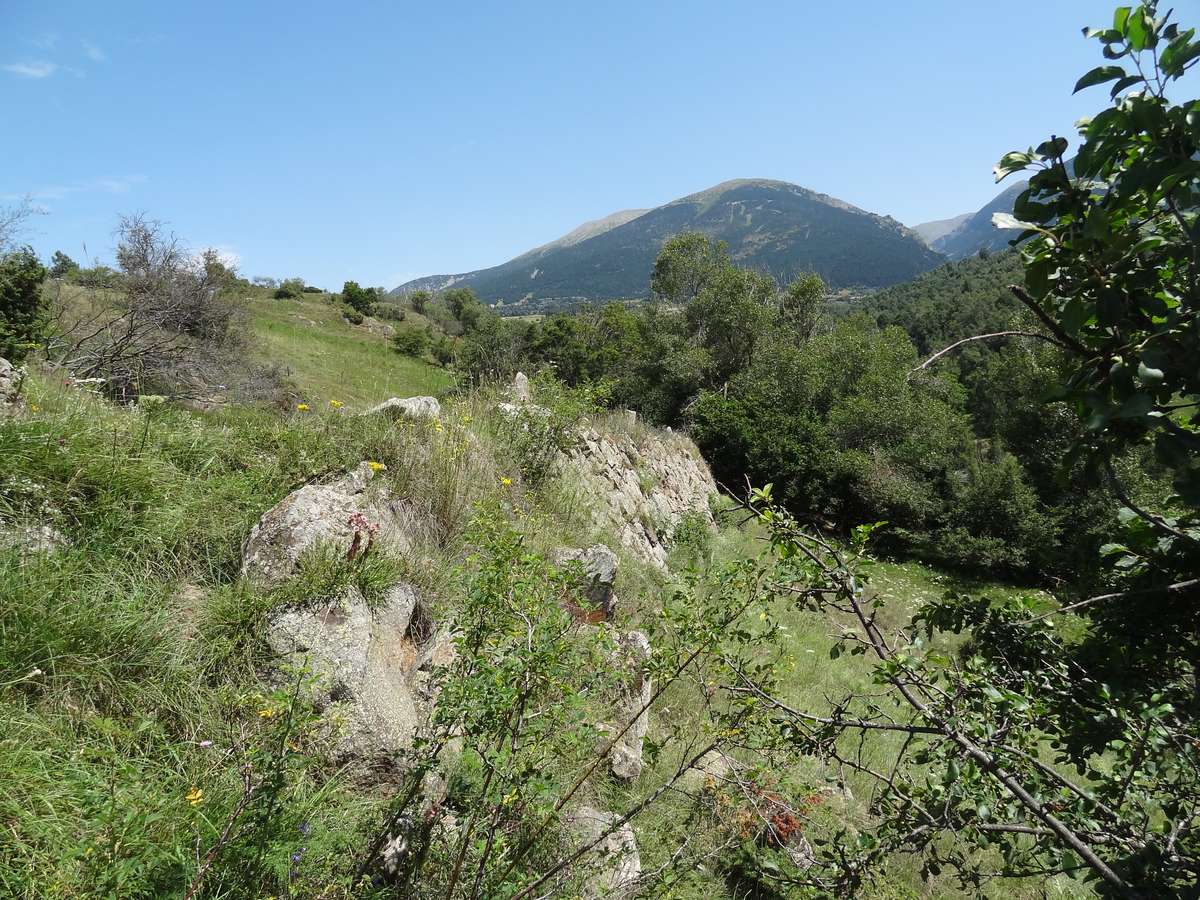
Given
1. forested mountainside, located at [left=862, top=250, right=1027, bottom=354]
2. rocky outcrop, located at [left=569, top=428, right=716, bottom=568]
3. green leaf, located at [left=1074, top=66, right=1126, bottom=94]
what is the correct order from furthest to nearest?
forested mountainside, located at [left=862, top=250, right=1027, bottom=354] → rocky outcrop, located at [left=569, top=428, right=716, bottom=568] → green leaf, located at [left=1074, top=66, right=1126, bottom=94]

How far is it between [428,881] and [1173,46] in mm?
2945

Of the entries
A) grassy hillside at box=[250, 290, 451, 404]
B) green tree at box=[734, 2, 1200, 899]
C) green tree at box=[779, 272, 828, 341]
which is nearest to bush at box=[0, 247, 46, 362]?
→ grassy hillside at box=[250, 290, 451, 404]

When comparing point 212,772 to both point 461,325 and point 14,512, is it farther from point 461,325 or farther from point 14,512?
point 461,325

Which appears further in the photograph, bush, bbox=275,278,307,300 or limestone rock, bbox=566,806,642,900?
bush, bbox=275,278,307,300

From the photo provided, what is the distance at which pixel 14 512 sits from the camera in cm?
268

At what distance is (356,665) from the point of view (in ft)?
8.76

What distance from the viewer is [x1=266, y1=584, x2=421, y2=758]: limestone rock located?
2500 mm

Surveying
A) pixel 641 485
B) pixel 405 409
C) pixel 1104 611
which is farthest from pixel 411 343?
Result: pixel 1104 611

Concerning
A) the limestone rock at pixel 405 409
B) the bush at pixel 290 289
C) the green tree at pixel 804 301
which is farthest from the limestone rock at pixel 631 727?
the bush at pixel 290 289

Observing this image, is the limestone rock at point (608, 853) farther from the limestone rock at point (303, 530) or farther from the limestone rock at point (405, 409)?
the limestone rock at point (405, 409)

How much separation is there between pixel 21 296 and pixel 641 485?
383 inches

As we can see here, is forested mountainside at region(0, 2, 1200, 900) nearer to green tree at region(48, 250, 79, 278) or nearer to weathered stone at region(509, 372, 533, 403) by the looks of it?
weathered stone at region(509, 372, 533, 403)

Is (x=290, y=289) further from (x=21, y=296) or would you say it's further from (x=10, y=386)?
(x=10, y=386)

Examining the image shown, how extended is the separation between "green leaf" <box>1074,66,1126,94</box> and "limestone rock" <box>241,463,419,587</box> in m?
3.22
